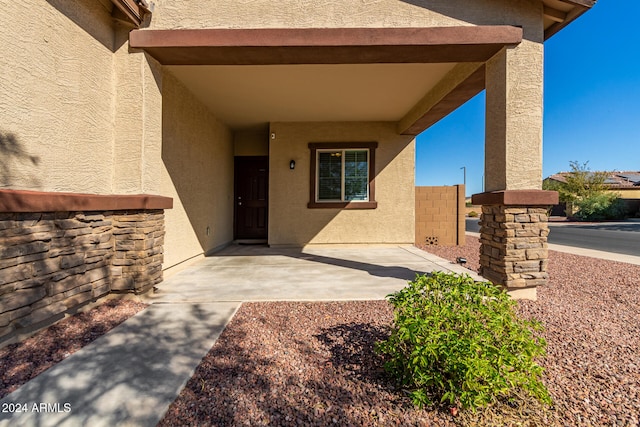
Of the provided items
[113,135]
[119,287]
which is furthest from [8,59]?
[119,287]

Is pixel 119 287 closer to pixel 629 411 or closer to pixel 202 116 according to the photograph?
pixel 202 116

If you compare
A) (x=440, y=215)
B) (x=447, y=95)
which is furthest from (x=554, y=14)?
(x=440, y=215)

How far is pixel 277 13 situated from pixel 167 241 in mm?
3655

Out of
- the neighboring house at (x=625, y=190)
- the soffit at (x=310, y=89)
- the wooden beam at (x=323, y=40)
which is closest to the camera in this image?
the wooden beam at (x=323, y=40)

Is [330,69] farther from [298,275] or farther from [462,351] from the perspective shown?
[462,351]

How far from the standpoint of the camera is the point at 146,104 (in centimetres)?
363

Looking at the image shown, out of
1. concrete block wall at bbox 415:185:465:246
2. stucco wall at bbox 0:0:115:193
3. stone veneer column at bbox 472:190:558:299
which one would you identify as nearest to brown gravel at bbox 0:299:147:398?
stucco wall at bbox 0:0:115:193

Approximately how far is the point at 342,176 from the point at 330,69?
10.9 feet

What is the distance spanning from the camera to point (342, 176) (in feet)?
25.1

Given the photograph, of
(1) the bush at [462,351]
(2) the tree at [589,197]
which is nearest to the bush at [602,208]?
(2) the tree at [589,197]

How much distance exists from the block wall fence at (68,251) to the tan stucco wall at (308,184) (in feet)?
12.2

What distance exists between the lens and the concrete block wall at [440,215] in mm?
7875

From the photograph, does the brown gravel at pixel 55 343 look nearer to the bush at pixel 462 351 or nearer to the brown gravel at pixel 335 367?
the brown gravel at pixel 335 367

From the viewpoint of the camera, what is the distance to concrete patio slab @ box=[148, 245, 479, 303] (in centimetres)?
373
